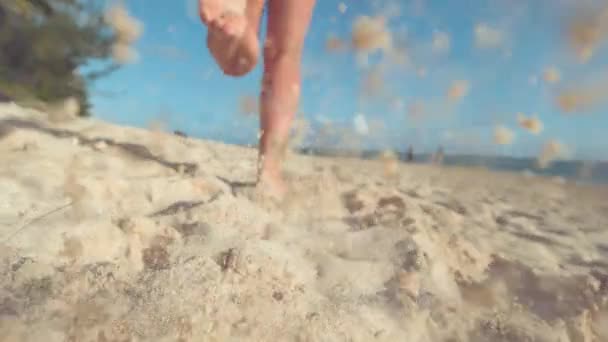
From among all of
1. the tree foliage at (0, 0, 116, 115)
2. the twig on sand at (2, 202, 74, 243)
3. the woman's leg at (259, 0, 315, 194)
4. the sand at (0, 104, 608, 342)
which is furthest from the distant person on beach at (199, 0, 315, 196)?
the tree foliage at (0, 0, 116, 115)

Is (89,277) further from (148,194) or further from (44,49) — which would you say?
(44,49)

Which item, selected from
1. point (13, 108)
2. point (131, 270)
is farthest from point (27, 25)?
point (131, 270)

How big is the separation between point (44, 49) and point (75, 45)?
1.20 feet

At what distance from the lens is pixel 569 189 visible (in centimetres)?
409

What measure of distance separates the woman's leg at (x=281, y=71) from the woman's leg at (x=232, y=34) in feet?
0.46

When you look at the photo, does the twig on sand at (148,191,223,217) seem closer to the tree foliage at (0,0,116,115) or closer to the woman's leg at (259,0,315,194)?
the woman's leg at (259,0,315,194)

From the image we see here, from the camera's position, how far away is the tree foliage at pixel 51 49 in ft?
18.7

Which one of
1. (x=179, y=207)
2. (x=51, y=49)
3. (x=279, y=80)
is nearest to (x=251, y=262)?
(x=179, y=207)

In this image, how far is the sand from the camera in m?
0.96

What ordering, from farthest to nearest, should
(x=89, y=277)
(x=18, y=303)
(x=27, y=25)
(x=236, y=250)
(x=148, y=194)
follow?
(x=27, y=25) → (x=148, y=194) → (x=236, y=250) → (x=89, y=277) → (x=18, y=303)

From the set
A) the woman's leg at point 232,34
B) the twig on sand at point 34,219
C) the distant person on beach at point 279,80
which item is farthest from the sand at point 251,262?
the woman's leg at point 232,34

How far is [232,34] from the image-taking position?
138 centimetres

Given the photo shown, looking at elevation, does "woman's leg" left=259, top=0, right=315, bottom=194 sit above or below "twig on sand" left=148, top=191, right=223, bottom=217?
above

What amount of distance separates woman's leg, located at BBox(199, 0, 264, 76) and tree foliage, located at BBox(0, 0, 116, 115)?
480cm
